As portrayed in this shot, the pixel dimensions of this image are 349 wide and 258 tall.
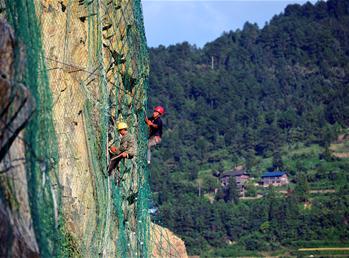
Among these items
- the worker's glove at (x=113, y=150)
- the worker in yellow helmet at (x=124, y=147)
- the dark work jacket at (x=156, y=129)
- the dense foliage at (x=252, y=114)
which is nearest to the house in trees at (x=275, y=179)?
the dense foliage at (x=252, y=114)

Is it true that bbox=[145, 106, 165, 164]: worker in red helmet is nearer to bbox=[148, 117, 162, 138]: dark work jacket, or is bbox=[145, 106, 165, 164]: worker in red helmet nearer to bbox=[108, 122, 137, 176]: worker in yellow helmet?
bbox=[148, 117, 162, 138]: dark work jacket

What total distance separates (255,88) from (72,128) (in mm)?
115484

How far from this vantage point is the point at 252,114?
425 feet

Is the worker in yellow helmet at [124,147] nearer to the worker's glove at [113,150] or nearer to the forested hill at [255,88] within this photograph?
the worker's glove at [113,150]

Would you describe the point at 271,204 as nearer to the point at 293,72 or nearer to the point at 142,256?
the point at 293,72

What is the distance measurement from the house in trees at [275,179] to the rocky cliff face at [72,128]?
85.4 metres

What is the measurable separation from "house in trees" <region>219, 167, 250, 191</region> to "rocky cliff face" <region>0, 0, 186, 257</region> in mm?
85125

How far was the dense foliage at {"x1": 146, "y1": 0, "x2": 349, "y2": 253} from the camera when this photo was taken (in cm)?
9706

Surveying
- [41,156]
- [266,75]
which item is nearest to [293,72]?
[266,75]

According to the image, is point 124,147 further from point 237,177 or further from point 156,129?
point 237,177

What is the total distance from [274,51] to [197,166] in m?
34.8

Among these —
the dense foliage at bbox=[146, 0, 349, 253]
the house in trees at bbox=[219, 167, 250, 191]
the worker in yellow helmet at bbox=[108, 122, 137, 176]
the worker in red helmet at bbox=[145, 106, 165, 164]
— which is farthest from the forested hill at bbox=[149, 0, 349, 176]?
the worker in yellow helmet at bbox=[108, 122, 137, 176]

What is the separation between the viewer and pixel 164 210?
306ft

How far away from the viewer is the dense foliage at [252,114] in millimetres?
97062
